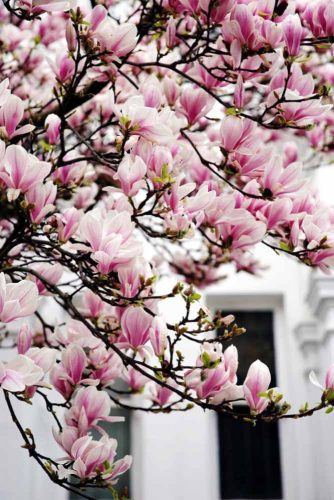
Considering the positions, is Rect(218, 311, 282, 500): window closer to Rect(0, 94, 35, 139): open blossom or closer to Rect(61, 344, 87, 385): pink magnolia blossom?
Rect(61, 344, 87, 385): pink magnolia blossom

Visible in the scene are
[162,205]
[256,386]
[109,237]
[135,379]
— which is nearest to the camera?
[109,237]

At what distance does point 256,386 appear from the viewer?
1.41m

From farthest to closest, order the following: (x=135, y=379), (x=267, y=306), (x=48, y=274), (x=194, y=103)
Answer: (x=267, y=306)
(x=135, y=379)
(x=48, y=274)
(x=194, y=103)

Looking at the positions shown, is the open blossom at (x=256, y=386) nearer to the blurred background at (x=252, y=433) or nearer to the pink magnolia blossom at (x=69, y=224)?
the pink magnolia blossom at (x=69, y=224)

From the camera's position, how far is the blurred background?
402 centimetres

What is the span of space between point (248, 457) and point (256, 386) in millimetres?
3255

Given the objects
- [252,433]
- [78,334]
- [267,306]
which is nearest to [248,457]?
[252,433]

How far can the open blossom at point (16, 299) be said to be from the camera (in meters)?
1.21

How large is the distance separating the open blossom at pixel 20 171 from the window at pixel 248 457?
3406mm

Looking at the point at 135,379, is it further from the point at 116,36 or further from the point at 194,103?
the point at 116,36

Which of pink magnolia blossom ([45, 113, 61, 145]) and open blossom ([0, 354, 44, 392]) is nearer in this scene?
open blossom ([0, 354, 44, 392])

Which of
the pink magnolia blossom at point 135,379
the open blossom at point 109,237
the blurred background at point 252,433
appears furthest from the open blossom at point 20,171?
the blurred background at point 252,433

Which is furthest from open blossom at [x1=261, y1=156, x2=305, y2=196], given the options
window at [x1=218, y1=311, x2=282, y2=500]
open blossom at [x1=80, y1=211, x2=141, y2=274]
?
window at [x1=218, y1=311, x2=282, y2=500]

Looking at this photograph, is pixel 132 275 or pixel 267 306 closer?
pixel 132 275
